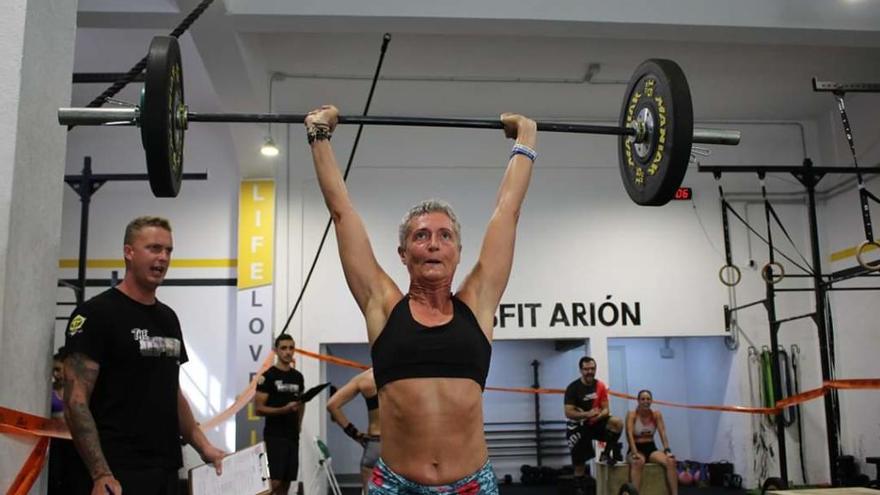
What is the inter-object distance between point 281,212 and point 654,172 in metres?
5.54

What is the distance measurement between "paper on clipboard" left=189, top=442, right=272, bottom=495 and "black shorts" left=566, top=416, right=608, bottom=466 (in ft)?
13.6

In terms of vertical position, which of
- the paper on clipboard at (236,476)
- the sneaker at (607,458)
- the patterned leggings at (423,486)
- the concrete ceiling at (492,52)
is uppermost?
the concrete ceiling at (492,52)

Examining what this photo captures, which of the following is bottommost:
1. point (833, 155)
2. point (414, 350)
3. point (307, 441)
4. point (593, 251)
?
point (307, 441)

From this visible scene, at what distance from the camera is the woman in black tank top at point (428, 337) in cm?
162

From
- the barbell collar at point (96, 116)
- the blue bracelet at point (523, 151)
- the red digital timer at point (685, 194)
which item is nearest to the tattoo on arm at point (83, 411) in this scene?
the barbell collar at point (96, 116)

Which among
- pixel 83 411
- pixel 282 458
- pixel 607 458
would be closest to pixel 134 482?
pixel 83 411

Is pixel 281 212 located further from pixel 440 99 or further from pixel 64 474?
pixel 64 474

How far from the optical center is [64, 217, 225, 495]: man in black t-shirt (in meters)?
1.99

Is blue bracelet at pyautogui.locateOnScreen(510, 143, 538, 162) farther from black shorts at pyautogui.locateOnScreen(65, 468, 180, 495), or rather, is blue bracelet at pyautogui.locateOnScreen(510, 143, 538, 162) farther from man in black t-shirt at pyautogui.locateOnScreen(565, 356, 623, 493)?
man in black t-shirt at pyautogui.locateOnScreen(565, 356, 623, 493)

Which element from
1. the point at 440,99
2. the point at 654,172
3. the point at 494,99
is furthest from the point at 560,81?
the point at 654,172

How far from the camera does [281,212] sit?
732cm

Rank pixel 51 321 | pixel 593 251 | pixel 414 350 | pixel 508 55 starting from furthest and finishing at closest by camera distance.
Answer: pixel 593 251, pixel 508 55, pixel 51 321, pixel 414 350

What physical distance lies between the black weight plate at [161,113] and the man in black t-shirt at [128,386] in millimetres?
286

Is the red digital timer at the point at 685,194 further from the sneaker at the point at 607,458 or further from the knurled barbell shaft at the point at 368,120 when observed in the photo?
the knurled barbell shaft at the point at 368,120
